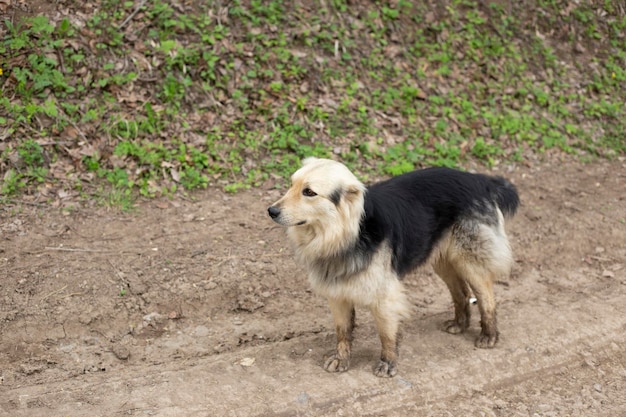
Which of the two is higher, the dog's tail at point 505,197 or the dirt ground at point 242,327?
the dog's tail at point 505,197

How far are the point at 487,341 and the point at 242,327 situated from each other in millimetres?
2288

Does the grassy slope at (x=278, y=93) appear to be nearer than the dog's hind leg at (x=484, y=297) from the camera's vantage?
No

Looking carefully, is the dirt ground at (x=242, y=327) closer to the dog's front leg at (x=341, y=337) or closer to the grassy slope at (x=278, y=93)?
the dog's front leg at (x=341, y=337)

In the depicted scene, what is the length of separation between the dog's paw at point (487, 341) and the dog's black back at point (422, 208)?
988 mm

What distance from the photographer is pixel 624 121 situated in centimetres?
1089

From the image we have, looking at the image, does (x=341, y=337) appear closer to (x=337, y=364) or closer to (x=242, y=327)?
(x=337, y=364)

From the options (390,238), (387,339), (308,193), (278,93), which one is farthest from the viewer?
(278,93)

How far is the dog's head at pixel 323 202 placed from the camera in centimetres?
457

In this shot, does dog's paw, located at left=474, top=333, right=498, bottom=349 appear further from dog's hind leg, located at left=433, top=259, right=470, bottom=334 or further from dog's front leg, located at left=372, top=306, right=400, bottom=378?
dog's front leg, located at left=372, top=306, right=400, bottom=378

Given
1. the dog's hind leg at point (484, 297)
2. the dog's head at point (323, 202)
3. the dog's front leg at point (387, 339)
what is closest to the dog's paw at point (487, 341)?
the dog's hind leg at point (484, 297)

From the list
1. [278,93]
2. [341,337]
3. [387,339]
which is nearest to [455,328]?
[387,339]

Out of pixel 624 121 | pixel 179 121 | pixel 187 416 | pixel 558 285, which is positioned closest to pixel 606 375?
pixel 558 285

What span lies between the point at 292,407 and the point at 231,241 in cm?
261

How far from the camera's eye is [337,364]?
5316 mm
